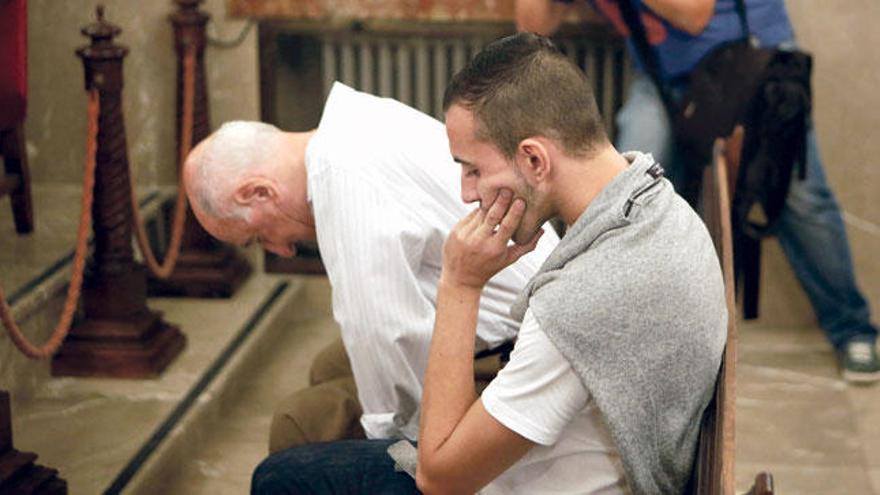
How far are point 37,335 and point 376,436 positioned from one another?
161cm

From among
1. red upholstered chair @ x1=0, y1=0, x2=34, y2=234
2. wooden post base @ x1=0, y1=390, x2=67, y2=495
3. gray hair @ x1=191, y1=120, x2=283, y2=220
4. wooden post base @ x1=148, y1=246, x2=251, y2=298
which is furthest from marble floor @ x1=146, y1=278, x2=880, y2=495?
gray hair @ x1=191, y1=120, x2=283, y2=220

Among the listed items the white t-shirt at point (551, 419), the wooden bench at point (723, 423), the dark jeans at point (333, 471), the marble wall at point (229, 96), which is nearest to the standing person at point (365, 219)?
the dark jeans at point (333, 471)

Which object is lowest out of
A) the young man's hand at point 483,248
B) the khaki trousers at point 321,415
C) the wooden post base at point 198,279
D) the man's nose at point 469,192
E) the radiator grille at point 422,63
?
the wooden post base at point 198,279

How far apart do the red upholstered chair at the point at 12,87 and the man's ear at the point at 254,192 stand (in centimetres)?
139

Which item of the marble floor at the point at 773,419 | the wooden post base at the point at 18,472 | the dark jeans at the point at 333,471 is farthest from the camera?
the marble floor at the point at 773,419

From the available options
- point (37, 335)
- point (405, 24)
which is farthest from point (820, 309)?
point (37, 335)

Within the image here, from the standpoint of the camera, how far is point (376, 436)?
2.72m

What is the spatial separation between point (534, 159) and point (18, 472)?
5.26ft

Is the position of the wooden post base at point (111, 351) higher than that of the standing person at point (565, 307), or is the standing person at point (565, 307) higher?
the standing person at point (565, 307)

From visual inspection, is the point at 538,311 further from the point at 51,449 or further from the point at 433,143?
the point at 51,449

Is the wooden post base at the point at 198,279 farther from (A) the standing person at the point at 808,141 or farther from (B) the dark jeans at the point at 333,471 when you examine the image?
(B) the dark jeans at the point at 333,471

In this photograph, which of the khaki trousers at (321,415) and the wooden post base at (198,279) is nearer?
the khaki trousers at (321,415)

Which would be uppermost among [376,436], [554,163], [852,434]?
[554,163]

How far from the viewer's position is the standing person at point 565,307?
2014 millimetres
